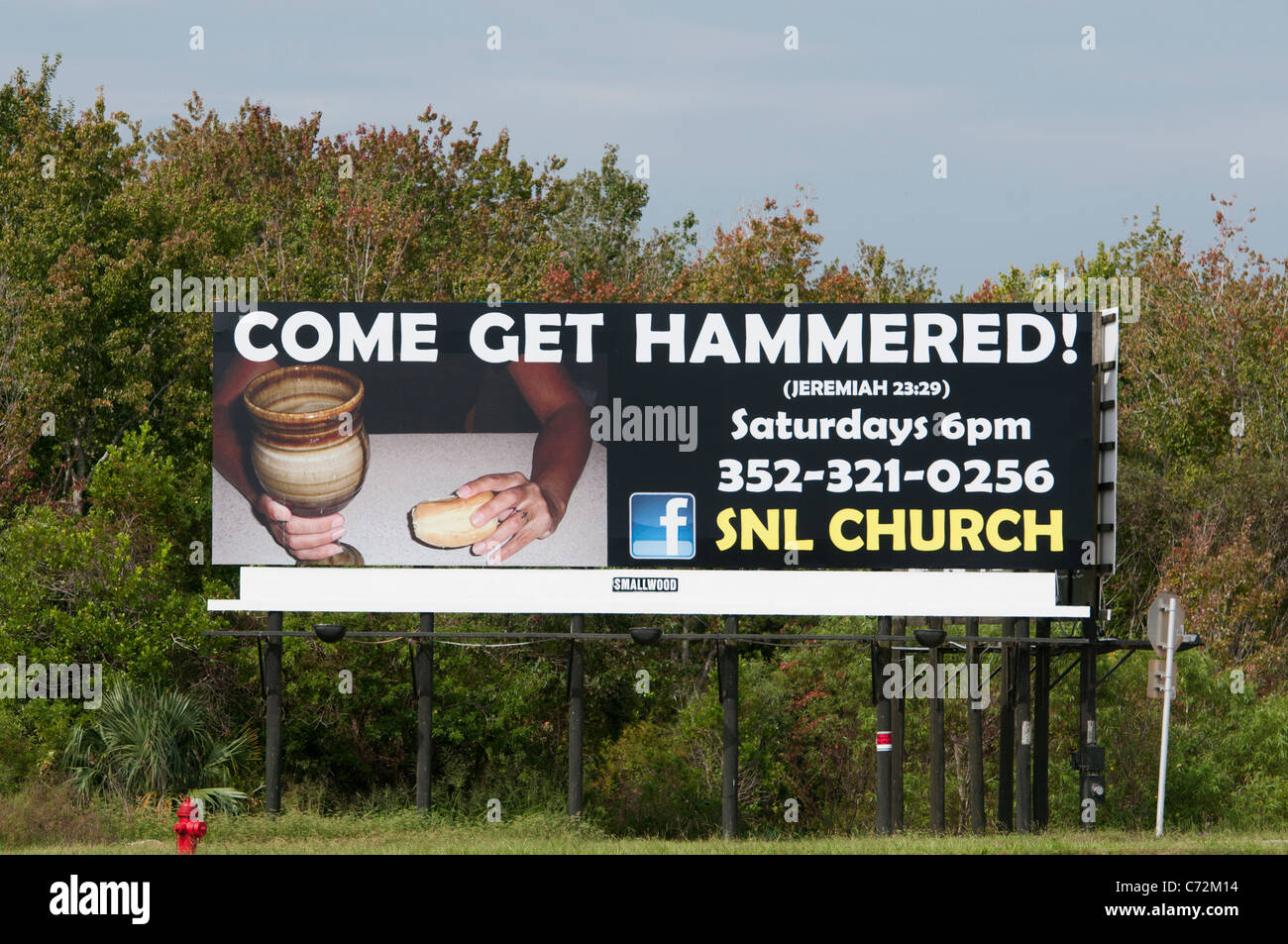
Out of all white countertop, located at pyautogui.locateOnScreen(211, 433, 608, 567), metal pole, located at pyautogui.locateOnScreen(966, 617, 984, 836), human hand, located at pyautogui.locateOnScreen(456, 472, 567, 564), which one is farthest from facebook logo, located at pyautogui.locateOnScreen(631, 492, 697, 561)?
metal pole, located at pyautogui.locateOnScreen(966, 617, 984, 836)

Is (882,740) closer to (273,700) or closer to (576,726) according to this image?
(576,726)

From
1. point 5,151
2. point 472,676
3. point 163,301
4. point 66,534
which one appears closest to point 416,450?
point 66,534

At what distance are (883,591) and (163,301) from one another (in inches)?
829

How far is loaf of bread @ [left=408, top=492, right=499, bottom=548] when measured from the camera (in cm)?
2172

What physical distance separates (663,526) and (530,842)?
4.68 meters

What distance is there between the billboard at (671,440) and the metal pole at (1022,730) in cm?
194

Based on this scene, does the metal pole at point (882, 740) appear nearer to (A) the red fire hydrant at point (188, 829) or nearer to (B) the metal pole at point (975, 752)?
(B) the metal pole at point (975, 752)

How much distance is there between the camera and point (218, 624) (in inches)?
1117

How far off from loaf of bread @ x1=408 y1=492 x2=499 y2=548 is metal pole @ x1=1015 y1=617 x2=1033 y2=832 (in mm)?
7453

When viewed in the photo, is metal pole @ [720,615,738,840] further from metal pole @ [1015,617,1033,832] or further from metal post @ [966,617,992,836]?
metal pole @ [1015,617,1033,832]

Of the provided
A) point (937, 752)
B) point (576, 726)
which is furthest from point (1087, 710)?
point (576, 726)

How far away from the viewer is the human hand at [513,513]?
21.6m

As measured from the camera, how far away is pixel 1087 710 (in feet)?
71.7

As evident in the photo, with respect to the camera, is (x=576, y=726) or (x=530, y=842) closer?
(x=530, y=842)
